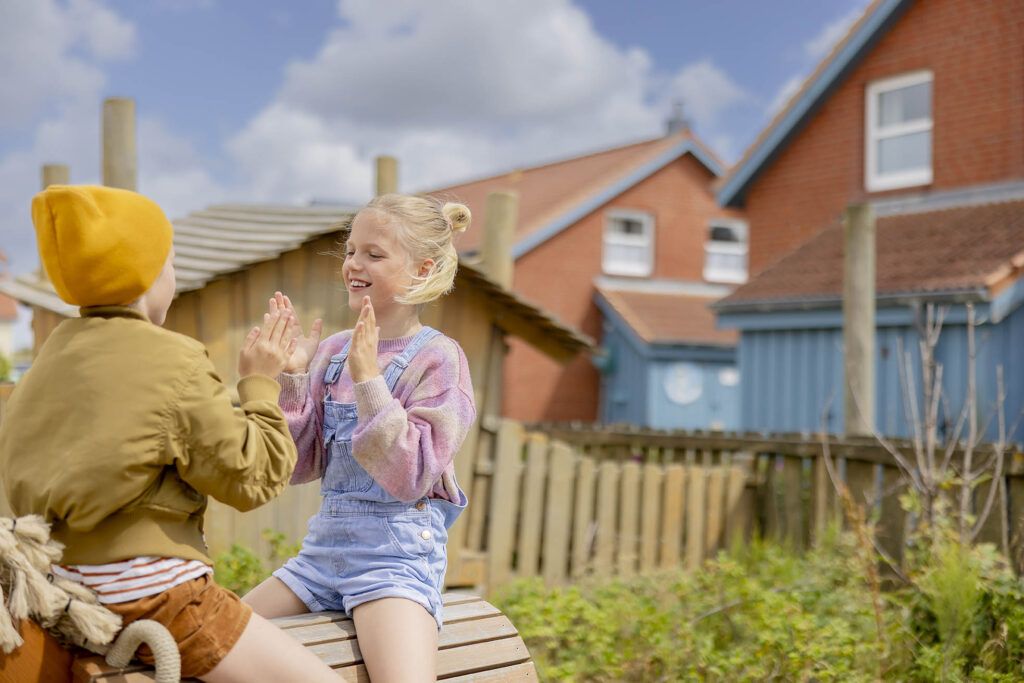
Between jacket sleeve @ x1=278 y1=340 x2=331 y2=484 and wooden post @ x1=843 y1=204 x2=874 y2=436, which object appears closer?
jacket sleeve @ x1=278 y1=340 x2=331 y2=484

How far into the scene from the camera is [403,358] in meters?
2.63

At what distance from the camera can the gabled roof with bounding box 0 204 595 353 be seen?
6.22 meters

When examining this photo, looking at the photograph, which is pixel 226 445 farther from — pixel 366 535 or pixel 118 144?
pixel 118 144

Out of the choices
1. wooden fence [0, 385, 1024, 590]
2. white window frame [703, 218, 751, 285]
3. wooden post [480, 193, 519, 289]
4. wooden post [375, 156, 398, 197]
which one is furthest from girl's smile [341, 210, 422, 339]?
white window frame [703, 218, 751, 285]

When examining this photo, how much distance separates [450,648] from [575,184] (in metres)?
20.5

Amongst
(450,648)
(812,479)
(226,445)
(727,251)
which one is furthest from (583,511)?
(727,251)

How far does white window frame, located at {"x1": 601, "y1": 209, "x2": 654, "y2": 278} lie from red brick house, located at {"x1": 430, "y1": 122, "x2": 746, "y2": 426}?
0.07 ft

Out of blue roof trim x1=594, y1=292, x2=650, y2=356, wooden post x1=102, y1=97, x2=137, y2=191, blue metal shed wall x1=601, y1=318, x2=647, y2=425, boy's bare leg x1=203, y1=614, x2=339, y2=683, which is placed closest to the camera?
boy's bare leg x1=203, y1=614, x2=339, y2=683

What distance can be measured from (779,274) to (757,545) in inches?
270

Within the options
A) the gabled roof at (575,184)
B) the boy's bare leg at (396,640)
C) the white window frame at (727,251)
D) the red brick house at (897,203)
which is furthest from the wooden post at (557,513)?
the white window frame at (727,251)

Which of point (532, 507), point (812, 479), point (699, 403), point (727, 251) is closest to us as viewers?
point (812, 479)

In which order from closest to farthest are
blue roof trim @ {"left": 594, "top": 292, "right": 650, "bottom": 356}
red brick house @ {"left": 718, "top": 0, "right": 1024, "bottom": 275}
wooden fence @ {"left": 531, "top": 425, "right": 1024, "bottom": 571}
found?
wooden fence @ {"left": 531, "top": 425, "right": 1024, "bottom": 571} < red brick house @ {"left": 718, "top": 0, "right": 1024, "bottom": 275} < blue roof trim @ {"left": 594, "top": 292, "right": 650, "bottom": 356}

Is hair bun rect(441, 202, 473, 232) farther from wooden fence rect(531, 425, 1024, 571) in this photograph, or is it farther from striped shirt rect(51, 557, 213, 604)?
wooden fence rect(531, 425, 1024, 571)

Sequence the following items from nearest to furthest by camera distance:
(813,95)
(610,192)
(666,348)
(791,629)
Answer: (791,629)
(813,95)
(666,348)
(610,192)
